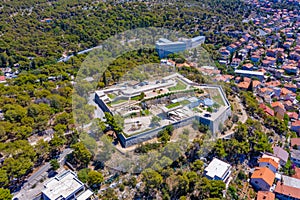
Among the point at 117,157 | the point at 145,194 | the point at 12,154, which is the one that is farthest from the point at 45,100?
the point at 145,194

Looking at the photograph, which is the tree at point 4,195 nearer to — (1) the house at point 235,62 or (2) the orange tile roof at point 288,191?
(2) the orange tile roof at point 288,191

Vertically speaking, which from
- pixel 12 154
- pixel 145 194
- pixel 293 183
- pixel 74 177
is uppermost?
pixel 12 154

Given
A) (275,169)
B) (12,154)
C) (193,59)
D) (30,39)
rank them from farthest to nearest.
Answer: (30,39)
(193,59)
(275,169)
(12,154)

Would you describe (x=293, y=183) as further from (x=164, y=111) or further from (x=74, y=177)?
(x=74, y=177)

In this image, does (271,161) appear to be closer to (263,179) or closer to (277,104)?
(263,179)

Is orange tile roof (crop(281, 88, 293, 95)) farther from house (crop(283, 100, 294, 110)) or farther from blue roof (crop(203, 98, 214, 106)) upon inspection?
blue roof (crop(203, 98, 214, 106))

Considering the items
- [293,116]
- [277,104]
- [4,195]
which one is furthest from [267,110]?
[4,195]

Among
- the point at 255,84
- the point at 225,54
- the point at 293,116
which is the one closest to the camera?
the point at 293,116

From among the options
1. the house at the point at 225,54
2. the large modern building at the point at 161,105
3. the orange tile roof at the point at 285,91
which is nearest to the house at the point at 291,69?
the orange tile roof at the point at 285,91
